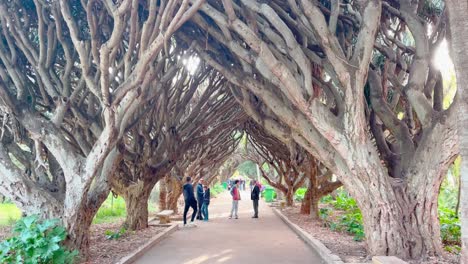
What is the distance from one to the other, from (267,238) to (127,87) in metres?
5.88

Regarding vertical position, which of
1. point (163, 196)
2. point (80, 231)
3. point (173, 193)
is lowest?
point (80, 231)

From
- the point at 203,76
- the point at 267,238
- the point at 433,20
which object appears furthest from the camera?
the point at 203,76

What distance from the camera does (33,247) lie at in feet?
17.5

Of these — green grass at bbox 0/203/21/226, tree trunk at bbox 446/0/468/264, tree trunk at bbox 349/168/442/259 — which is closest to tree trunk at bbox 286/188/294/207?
green grass at bbox 0/203/21/226

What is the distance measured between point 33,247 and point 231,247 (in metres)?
4.56

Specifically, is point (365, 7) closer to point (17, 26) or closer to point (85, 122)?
point (85, 122)

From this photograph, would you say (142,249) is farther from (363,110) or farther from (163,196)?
(163,196)

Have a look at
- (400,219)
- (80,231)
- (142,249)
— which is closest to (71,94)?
(80,231)

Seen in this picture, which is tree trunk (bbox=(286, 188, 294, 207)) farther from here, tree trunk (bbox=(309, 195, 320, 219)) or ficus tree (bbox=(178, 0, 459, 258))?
ficus tree (bbox=(178, 0, 459, 258))

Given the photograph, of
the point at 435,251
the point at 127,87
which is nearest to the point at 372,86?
the point at 435,251

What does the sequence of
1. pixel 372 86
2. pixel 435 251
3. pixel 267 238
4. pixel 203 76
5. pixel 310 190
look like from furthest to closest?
1. pixel 310 190
2. pixel 203 76
3. pixel 267 238
4. pixel 372 86
5. pixel 435 251

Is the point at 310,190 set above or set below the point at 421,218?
above

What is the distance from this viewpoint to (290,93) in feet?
21.3

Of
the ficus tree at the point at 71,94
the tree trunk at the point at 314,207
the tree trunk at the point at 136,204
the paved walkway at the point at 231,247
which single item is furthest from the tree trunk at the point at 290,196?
the ficus tree at the point at 71,94
